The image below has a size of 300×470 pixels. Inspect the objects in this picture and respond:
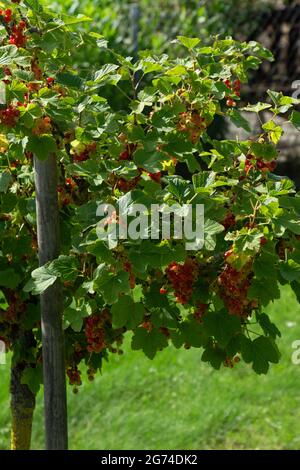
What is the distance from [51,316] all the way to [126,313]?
0.80 ft

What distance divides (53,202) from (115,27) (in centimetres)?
582

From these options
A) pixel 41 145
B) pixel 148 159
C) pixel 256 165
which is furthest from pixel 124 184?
pixel 256 165

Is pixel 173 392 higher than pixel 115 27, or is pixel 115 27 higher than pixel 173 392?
pixel 115 27

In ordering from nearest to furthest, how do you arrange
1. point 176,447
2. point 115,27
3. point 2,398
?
point 176,447 < point 2,398 < point 115,27

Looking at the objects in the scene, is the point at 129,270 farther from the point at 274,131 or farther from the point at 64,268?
the point at 274,131

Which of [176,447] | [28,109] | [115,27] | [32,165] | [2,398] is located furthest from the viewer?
[115,27]

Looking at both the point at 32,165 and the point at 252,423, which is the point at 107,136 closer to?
the point at 32,165

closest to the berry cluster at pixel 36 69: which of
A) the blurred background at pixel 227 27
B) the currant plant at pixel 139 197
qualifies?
the currant plant at pixel 139 197

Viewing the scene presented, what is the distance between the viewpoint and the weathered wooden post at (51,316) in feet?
7.04

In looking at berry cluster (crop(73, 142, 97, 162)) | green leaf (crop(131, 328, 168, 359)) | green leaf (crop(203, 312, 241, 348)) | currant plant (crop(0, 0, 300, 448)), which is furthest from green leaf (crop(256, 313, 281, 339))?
berry cluster (crop(73, 142, 97, 162))

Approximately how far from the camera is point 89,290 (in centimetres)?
194

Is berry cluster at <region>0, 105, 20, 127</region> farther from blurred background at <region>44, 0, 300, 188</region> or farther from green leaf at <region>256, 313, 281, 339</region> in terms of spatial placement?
blurred background at <region>44, 0, 300, 188</region>

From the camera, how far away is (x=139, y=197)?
187 centimetres

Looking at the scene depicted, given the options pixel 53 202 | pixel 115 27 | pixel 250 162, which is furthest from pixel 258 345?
pixel 115 27
